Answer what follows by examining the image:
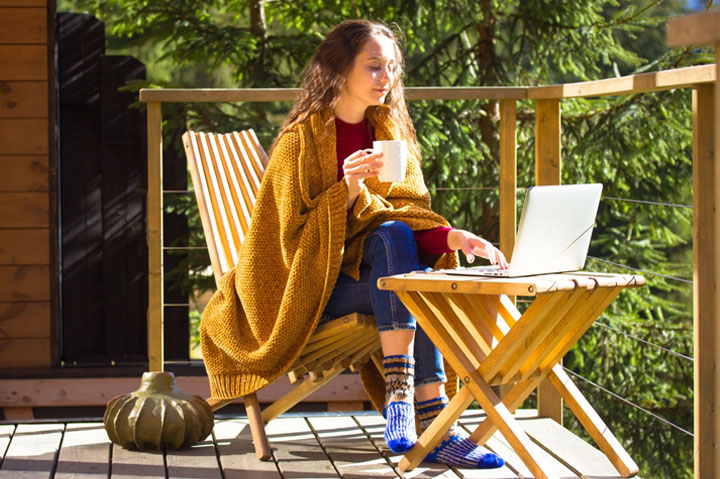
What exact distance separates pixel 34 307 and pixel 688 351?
11.0ft

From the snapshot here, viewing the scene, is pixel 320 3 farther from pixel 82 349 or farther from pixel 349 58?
pixel 349 58

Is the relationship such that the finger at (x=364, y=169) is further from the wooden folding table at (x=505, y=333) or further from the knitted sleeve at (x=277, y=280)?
the wooden folding table at (x=505, y=333)

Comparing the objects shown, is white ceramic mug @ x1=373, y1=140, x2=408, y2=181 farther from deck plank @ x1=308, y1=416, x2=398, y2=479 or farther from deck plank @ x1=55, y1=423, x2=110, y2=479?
deck plank @ x1=55, y1=423, x2=110, y2=479

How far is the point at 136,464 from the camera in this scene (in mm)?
2611

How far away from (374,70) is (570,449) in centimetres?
118

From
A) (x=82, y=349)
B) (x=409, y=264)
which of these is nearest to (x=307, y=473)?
(x=409, y=264)

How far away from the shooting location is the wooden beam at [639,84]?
7.32ft

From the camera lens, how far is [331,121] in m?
2.71

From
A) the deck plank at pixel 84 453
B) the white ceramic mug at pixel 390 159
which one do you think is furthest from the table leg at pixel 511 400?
the deck plank at pixel 84 453

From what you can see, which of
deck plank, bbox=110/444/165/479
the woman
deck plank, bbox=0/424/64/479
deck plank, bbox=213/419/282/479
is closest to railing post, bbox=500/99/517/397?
the woman

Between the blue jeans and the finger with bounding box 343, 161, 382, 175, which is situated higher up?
the finger with bounding box 343, 161, 382, 175

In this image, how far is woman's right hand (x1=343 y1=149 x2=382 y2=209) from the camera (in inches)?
93.5

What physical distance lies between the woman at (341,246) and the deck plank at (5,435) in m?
0.62

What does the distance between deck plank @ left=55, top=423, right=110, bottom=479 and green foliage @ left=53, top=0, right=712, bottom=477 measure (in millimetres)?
1720
